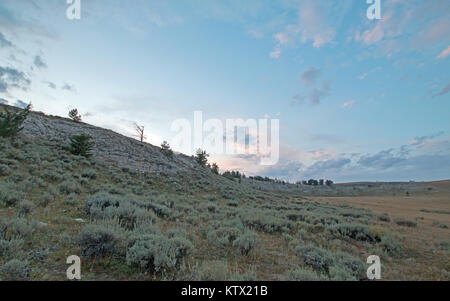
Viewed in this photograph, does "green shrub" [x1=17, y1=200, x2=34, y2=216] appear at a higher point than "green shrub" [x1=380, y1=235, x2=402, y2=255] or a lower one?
higher

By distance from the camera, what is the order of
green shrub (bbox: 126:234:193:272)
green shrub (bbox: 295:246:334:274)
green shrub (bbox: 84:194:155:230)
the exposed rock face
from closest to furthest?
green shrub (bbox: 126:234:193:272)
green shrub (bbox: 295:246:334:274)
green shrub (bbox: 84:194:155:230)
the exposed rock face

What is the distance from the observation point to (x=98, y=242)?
4.17 m

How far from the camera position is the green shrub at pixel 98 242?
13.4 feet

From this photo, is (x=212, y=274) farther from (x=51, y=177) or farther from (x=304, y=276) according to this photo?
(x=51, y=177)

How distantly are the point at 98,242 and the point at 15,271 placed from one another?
1.27 metres

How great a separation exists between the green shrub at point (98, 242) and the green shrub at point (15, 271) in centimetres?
96

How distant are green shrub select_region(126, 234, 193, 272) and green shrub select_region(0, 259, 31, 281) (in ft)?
5.13

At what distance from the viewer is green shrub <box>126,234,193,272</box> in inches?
145

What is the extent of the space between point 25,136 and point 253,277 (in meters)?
27.0

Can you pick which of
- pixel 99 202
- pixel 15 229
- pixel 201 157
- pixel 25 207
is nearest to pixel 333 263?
pixel 15 229

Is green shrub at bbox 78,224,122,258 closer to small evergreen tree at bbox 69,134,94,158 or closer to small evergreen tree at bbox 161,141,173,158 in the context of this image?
small evergreen tree at bbox 69,134,94,158

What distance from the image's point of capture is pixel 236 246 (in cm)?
562

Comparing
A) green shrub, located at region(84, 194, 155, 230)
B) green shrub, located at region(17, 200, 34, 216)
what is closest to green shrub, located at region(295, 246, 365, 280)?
green shrub, located at region(84, 194, 155, 230)
